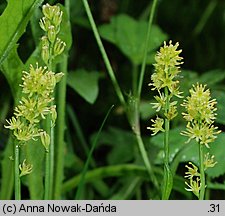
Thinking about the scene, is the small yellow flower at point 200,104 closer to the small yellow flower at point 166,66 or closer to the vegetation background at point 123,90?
the small yellow flower at point 166,66

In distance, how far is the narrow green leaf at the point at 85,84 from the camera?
115 cm

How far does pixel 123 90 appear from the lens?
1.32m

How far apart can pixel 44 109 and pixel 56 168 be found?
33 cm

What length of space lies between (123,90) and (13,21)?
0.52m

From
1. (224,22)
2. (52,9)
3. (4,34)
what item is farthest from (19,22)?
(224,22)

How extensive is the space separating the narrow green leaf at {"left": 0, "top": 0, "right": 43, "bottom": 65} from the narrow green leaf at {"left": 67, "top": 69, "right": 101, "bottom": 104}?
311mm

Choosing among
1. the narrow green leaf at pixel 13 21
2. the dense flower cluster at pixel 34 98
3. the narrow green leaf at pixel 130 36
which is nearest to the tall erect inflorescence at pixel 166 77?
the dense flower cluster at pixel 34 98

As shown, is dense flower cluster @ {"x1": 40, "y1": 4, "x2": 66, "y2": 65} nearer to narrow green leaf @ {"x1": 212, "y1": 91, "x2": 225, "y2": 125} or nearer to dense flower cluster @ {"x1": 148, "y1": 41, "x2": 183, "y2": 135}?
dense flower cluster @ {"x1": 148, "y1": 41, "x2": 183, "y2": 135}

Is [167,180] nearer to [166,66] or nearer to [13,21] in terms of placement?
[166,66]

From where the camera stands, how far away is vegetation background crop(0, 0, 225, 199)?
1081mm

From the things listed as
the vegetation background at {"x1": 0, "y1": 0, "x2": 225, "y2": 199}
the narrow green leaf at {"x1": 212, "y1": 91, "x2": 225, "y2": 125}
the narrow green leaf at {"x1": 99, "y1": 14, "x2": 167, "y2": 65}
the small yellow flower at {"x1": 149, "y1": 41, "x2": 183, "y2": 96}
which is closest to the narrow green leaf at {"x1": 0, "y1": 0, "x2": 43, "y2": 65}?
the vegetation background at {"x1": 0, "y1": 0, "x2": 225, "y2": 199}

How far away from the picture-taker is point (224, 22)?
5.31 ft

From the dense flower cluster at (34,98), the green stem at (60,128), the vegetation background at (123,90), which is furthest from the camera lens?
the vegetation background at (123,90)

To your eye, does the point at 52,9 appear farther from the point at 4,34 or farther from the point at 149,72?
the point at 149,72
